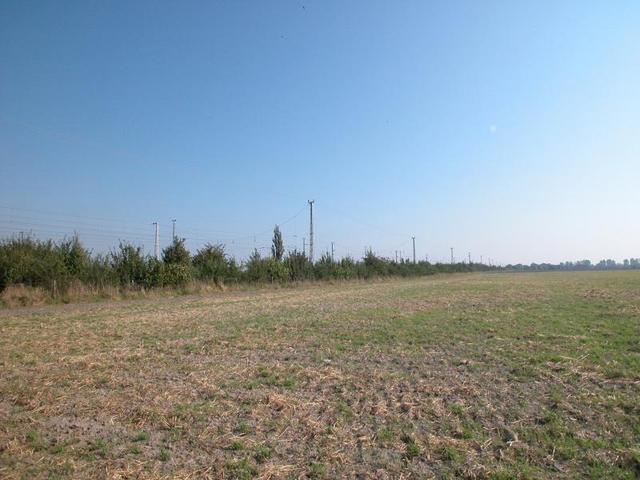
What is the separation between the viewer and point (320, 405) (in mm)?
4793

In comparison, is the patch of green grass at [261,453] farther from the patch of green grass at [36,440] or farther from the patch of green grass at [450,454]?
the patch of green grass at [36,440]

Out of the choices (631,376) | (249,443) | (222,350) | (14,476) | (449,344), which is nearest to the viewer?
(14,476)

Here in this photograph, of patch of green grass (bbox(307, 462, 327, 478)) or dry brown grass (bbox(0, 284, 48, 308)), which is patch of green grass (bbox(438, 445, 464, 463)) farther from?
dry brown grass (bbox(0, 284, 48, 308))

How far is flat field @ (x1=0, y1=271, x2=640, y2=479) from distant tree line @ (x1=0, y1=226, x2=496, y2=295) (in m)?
10.5

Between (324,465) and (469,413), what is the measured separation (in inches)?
76.2

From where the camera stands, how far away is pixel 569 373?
20.0 feet

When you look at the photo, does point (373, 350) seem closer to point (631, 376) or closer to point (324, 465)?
point (631, 376)

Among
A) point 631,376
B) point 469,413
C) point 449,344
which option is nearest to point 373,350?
point 449,344

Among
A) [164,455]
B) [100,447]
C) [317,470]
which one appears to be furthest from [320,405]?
[100,447]

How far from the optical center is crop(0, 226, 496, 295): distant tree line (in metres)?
18.5

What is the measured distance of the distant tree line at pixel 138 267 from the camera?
18.5m

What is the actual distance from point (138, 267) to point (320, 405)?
21.7 metres

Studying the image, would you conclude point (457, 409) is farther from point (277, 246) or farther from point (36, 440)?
point (277, 246)

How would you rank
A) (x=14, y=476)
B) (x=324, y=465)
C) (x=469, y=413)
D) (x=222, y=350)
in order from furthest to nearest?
(x=222, y=350)
(x=469, y=413)
(x=324, y=465)
(x=14, y=476)
